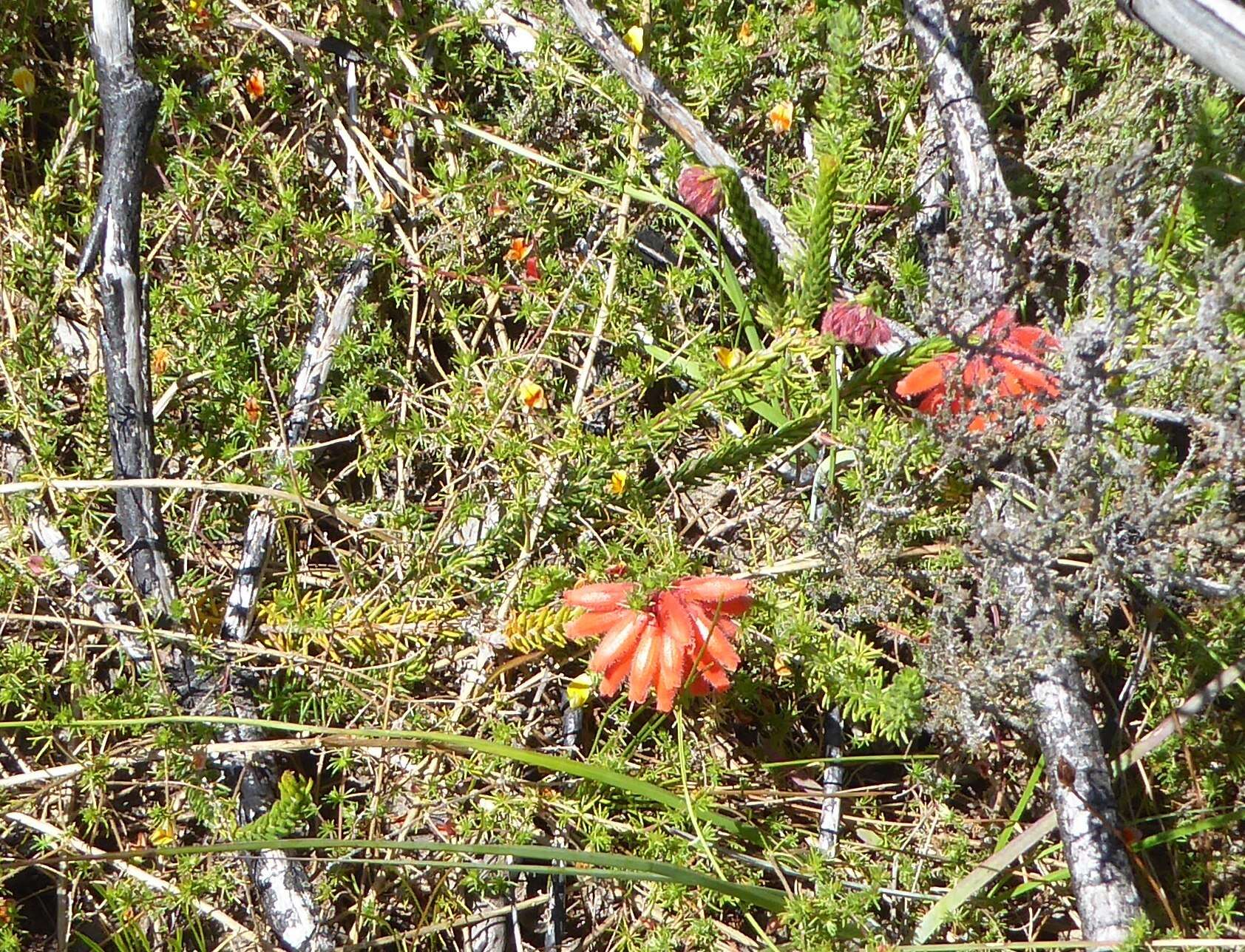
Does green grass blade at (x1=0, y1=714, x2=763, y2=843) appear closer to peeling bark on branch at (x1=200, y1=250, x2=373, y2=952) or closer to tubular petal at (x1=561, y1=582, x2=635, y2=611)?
peeling bark on branch at (x1=200, y1=250, x2=373, y2=952)

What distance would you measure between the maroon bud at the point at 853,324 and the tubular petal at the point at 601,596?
741mm

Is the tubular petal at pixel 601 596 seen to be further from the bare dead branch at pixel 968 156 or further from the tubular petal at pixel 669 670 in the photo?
the bare dead branch at pixel 968 156

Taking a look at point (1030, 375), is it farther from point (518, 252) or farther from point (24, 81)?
point (24, 81)

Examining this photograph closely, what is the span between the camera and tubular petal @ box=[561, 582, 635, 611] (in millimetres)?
2223

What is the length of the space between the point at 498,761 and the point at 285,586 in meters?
0.69

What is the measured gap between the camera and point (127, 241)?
7.77 feet

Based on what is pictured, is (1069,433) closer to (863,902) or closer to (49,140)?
(863,902)

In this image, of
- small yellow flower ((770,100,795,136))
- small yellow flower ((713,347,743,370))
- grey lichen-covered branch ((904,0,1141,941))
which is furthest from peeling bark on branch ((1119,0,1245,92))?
small yellow flower ((713,347,743,370))

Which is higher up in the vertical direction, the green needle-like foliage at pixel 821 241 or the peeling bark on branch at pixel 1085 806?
the green needle-like foliage at pixel 821 241

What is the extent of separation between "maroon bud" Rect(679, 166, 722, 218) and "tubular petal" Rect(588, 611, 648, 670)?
1.00 metres

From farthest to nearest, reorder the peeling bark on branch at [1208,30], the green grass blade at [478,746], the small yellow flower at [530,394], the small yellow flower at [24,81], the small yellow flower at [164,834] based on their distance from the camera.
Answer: the small yellow flower at [24,81], the small yellow flower at [530,394], the small yellow flower at [164,834], the green grass blade at [478,746], the peeling bark on branch at [1208,30]

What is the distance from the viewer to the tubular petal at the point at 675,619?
2158mm

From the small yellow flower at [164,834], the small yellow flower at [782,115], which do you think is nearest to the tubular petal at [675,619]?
the small yellow flower at [164,834]

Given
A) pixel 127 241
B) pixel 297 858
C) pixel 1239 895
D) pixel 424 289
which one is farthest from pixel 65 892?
pixel 1239 895
